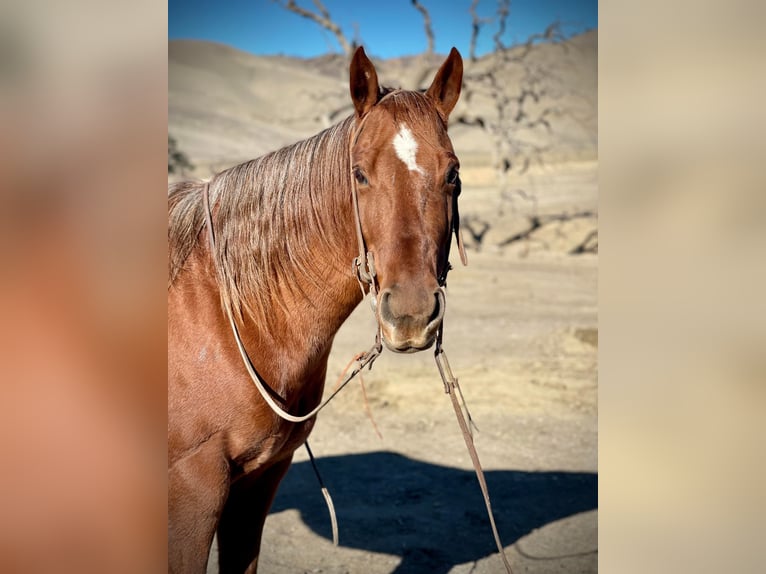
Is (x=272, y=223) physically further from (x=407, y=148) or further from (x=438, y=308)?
(x=438, y=308)

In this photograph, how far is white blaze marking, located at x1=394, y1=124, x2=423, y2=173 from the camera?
5.67ft

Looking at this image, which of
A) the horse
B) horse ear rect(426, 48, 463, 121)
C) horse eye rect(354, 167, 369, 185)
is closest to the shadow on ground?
the horse

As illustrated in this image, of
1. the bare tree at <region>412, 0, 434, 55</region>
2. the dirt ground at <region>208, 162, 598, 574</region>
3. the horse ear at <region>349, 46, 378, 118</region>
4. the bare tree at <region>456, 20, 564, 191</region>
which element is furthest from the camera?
the bare tree at <region>456, 20, 564, 191</region>

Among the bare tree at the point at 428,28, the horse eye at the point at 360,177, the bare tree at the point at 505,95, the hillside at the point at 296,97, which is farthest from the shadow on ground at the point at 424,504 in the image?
the bare tree at the point at 505,95

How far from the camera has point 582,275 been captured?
37.9 ft

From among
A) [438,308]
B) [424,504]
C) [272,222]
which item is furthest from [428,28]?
[438,308]

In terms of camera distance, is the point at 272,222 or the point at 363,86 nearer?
the point at 363,86

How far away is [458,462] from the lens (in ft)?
15.1

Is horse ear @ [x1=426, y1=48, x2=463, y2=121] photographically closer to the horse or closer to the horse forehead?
the horse

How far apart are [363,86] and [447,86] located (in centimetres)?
24

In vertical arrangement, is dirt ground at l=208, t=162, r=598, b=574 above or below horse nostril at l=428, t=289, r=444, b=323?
below
